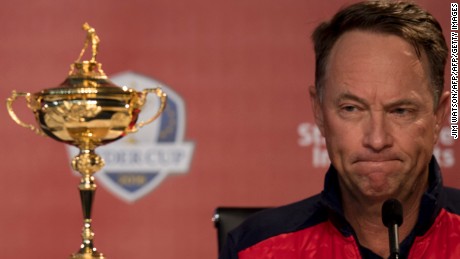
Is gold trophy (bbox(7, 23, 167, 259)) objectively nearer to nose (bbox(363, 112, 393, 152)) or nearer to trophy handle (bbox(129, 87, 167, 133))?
trophy handle (bbox(129, 87, 167, 133))

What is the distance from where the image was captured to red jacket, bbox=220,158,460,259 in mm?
1790

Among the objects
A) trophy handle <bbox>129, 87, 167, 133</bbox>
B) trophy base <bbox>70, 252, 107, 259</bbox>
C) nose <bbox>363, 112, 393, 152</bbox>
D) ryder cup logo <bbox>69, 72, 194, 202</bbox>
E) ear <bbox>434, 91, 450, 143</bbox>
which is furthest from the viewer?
ryder cup logo <bbox>69, 72, 194, 202</bbox>

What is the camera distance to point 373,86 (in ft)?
5.57

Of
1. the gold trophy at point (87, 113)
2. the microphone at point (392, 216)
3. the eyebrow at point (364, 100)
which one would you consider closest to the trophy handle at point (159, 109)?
the gold trophy at point (87, 113)

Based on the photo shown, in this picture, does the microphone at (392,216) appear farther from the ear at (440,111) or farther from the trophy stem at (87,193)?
the trophy stem at (87,193)

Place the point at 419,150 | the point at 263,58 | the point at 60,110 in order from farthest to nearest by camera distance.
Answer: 1. the point at 263,58
2. the point at 60,110
3. the point at 419,150

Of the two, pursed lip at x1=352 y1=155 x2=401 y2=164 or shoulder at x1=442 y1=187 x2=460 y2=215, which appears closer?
pursed lip at x1=352 y1=155 x2=401 y2=164

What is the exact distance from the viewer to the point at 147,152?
117 inches

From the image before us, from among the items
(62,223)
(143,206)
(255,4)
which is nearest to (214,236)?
(143,206)

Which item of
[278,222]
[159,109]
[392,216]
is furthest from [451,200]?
[159,109]

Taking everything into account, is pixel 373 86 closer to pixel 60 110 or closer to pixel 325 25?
pixel 325 25

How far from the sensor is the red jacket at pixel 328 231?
70.5 inches

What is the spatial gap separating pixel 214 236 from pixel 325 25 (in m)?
1.34

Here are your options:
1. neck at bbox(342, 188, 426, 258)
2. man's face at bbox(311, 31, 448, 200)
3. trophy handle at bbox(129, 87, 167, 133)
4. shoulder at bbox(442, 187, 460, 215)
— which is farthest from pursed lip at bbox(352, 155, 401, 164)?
trophy handle at bbox(129, 87, 167, 133)
